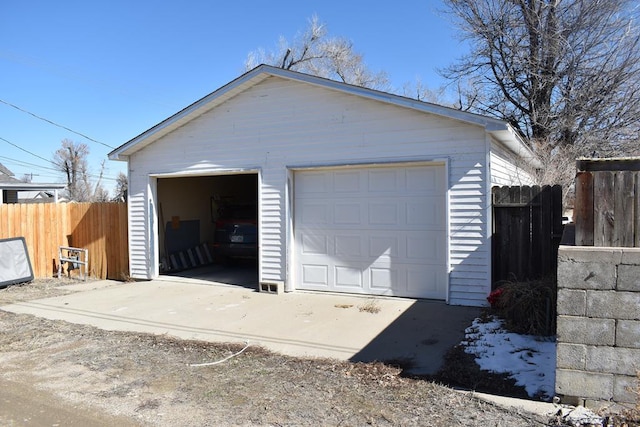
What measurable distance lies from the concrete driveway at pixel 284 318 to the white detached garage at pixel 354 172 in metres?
0.57

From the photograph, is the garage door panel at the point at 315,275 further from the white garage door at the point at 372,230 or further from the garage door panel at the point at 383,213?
the garage door panel at the point at 383,213

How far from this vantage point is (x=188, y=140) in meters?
10.3

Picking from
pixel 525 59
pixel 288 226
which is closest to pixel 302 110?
pixel 288 226

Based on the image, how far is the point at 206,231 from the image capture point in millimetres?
13711

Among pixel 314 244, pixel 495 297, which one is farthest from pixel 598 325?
pixel 314 244

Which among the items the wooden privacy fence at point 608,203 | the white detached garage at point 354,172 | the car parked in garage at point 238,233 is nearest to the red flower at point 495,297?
the white detached garage at point 354,172

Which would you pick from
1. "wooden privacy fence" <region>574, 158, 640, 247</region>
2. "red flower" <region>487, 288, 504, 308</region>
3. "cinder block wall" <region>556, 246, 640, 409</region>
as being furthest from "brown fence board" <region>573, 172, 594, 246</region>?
"red flower" <region>487, 288, 504, 308</region>

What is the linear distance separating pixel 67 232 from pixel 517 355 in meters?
11.1

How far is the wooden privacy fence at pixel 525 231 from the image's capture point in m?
7.34

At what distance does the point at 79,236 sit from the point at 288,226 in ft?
20.5

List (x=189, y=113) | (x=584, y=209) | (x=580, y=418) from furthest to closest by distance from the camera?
(x=189, y=113) → (x=584, y=209) → (x=580, y=418)

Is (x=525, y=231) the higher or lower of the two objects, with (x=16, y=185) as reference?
lower

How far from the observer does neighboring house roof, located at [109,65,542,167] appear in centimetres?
745

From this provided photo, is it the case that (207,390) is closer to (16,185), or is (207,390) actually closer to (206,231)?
(206,231)
